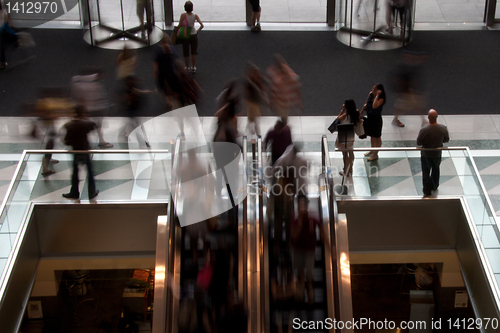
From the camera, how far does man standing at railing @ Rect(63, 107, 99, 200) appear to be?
9.14 metres

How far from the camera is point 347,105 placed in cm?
974

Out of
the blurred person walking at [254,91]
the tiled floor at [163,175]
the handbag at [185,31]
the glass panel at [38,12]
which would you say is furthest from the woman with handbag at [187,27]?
the glass panel at [38,12]

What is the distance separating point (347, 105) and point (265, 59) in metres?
4.28

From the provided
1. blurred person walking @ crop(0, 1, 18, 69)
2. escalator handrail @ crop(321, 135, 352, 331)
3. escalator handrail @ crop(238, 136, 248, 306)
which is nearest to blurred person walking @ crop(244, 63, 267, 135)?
escalator handrail @ crop(238, 136, 248, 306)

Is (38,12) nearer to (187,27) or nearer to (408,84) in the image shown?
(187,27)

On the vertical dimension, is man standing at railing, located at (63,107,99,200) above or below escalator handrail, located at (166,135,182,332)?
above

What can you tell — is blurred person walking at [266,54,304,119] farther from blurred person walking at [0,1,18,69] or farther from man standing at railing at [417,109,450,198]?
blurred person walking at [0,1,18,69]

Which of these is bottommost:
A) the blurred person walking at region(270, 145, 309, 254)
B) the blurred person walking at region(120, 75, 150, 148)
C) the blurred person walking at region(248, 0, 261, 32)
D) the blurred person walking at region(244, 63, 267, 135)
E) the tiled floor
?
the blurred person walking at region(270, 145, 309, 254)

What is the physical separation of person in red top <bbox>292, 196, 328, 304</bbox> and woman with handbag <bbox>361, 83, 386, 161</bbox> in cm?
222

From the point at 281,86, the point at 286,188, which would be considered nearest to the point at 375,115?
the point at 281,86

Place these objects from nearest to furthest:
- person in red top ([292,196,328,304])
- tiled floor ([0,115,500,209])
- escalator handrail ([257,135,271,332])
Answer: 1. person in red top ([292,196,328,304])
2. escalator handrail ([257,135,271,332])
3. tiled floor ([0,115,500,209])

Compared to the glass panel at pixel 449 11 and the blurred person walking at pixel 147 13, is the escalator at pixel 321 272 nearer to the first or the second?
the blurred person walking at pixel 147 13

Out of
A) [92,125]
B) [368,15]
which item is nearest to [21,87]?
[92,125]

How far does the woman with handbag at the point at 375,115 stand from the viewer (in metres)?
10.1
